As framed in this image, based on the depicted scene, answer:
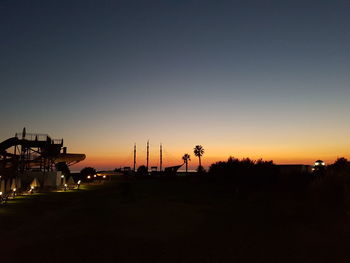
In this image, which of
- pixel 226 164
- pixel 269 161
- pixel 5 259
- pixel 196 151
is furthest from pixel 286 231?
pixel 196 151

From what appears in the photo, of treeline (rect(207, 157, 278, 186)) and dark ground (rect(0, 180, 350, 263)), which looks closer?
dark ground (rect(0, 180, 350, 263))

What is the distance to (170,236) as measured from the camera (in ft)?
43.1

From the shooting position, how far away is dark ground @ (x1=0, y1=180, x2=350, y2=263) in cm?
1034

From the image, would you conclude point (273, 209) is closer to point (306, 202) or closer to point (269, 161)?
point (306, 202)

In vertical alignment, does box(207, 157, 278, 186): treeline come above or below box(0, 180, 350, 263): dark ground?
above

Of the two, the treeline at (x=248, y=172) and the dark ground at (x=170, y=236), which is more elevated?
the treeline at (x=248, y=172)

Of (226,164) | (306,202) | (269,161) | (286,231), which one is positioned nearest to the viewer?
(286,231)

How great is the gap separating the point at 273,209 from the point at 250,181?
59.6 ft

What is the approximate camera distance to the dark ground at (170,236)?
10.3m

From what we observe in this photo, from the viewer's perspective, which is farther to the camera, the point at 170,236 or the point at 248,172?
the point at 248,172

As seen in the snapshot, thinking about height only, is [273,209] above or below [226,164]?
below

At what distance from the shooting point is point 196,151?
110 m

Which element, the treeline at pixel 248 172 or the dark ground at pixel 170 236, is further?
the treeline at pixel 248 172

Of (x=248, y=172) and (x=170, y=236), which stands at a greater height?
(x=248, y=172)
